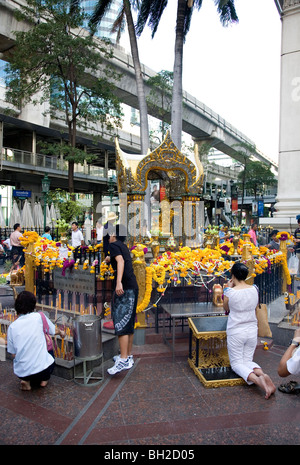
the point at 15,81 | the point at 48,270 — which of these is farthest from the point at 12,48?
the point at 48,270

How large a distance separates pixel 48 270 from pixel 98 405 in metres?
3.35

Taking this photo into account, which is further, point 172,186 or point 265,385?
point 172,186

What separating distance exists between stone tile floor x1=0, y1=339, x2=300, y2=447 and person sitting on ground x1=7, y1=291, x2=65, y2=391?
9.8 inches

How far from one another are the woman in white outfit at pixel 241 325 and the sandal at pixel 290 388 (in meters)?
0.31

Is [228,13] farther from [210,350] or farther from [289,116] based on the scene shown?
[210,350]

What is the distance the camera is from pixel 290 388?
3.98m

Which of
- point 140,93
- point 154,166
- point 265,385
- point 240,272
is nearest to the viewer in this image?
point 265,385

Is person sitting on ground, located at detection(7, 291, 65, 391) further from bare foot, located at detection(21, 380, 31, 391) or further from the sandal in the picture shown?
the sandal

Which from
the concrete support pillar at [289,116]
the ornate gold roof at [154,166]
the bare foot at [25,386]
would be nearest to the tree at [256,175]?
the concrete support pillar at [289,116]

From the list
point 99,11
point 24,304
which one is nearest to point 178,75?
point 99,11

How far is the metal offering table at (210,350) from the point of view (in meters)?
4.38

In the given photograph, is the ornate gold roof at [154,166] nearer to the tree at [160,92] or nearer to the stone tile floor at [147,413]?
the stone tile floor at [147,413]

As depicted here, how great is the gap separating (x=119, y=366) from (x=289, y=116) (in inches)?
402

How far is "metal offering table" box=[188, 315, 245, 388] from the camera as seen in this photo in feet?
14.4
